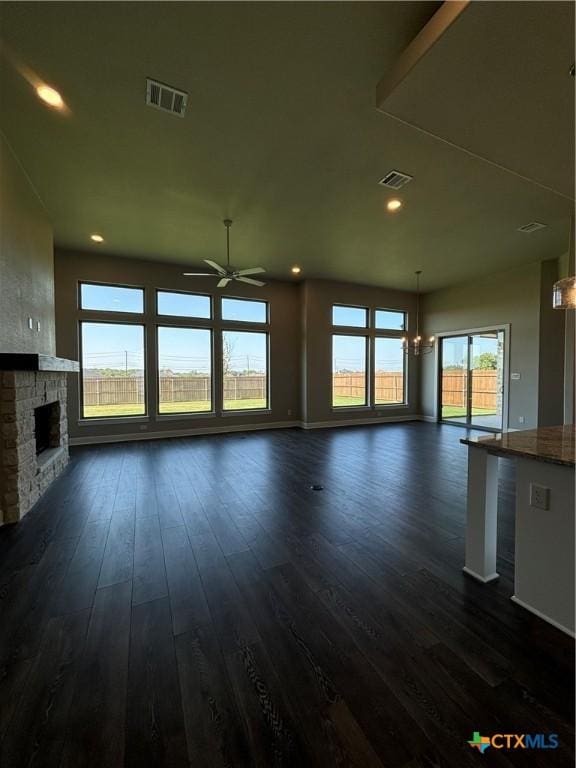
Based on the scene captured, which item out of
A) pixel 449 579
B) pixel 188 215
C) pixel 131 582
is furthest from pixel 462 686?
pixel 188 215

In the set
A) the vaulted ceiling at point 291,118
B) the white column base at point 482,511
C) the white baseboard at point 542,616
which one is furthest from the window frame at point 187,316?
the white baseboard at point 542,616

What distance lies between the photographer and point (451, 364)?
A: 330 inches

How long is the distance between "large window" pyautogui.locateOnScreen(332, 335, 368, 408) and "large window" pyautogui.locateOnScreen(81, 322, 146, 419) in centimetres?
454

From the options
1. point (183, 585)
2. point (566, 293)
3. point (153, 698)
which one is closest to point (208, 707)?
point (153, 698)

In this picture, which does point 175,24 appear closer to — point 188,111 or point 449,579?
point 188,111

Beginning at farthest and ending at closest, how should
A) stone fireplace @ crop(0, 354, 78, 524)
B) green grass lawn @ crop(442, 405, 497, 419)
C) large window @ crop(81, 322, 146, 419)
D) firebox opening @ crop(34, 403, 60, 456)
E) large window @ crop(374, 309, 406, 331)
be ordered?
large window @ crop(374, 309, 406, 331), green grass lawn @ crop(442, 405, 497, 419), large window @ crop(81, 322, 146, 419), firebox opening @ crop(34, 403, 60, 456), stone fireplace @ crop(0, 354, 78, 524)

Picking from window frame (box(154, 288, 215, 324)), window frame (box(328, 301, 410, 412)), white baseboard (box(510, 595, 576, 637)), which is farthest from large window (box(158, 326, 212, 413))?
white baseboard (box(510, 595, 576, 637))

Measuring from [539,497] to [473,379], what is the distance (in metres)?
6.88

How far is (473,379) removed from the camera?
7.80 meters

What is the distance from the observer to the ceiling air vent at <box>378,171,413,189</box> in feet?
11.5

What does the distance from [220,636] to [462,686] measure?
113 cm

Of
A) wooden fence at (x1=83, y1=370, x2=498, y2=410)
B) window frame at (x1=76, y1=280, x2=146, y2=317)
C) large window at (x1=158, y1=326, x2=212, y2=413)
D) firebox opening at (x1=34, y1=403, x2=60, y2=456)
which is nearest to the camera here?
firebox opening at (x1=34, y1=403, x2=60, y2=456)

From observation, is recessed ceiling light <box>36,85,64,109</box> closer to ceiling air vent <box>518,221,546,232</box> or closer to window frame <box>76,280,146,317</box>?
window frame <box>76,280,146,317</box>

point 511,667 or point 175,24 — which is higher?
point 175,24
